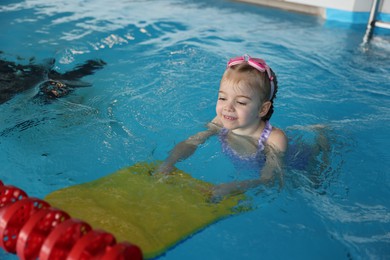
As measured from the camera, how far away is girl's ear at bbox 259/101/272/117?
2.87 m

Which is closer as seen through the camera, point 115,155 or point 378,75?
point 115,155

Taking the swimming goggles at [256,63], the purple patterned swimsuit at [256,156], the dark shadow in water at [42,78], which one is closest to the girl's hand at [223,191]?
the purple patterned swimsuit at [256,156]

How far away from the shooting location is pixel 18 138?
3.48 m

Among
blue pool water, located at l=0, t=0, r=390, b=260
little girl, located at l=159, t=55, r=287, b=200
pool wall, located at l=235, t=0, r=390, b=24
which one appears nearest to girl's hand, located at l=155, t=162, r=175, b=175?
little girl, located at l=159, t=55, r=287, b=200

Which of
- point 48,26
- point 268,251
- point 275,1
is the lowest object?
point 268,251

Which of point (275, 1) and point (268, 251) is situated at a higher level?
point (275, 1)

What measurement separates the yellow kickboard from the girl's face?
52 centimetres

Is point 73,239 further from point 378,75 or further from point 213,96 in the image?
point 378,75

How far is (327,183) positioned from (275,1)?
6497 mm

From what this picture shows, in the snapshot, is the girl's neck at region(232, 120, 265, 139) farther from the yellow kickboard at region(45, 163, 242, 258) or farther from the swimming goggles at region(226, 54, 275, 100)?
the yellow kickboard at region(45, 163, 242, 258)

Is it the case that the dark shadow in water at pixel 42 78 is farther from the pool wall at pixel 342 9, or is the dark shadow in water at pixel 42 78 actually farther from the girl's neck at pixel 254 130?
the pool wall at pixel 342 9

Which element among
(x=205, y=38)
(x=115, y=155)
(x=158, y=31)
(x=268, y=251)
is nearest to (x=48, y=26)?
(x=158, y=31)

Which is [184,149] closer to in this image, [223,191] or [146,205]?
[223,191]

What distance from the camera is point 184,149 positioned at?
3111 mm
